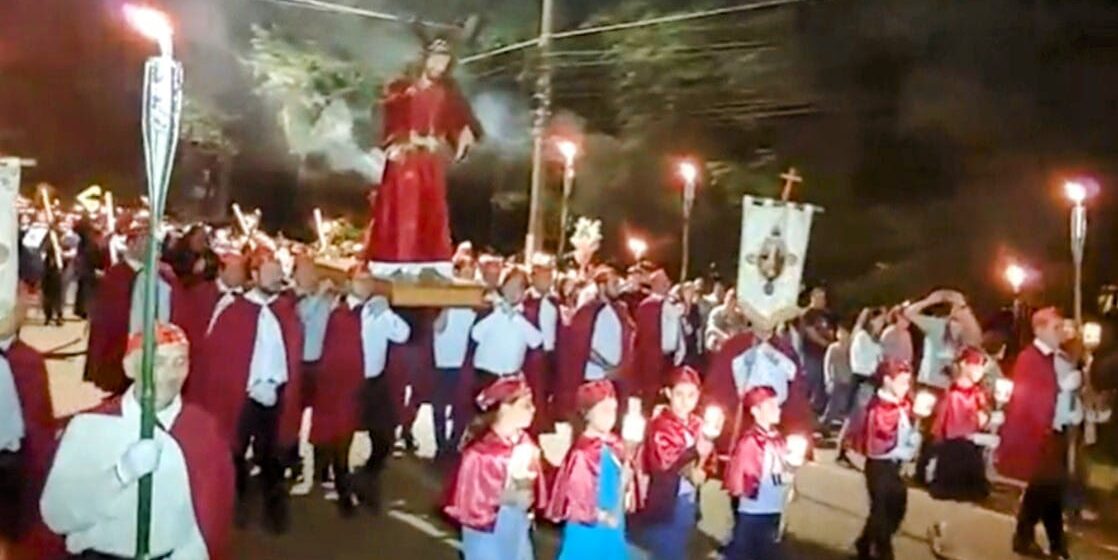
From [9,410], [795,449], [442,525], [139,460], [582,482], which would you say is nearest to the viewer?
[139,460]

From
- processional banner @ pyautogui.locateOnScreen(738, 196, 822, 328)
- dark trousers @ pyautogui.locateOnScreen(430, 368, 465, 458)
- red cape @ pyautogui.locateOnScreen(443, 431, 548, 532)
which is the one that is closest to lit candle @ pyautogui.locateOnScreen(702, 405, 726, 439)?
processional banner @ pyautogui.locateOnScreen(738, 196, 822, 328)

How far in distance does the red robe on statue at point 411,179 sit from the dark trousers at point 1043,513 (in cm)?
214

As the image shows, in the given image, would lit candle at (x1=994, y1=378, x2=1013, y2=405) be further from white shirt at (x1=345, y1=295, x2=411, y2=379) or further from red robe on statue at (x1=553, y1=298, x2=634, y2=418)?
white shirt at (x1=345, y1=295, x2=411, y2=379)

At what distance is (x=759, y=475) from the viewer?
441cm

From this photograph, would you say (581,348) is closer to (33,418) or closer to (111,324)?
(111,324)

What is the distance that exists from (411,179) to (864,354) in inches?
66.4

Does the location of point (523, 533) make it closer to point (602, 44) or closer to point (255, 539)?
point (255, 539)

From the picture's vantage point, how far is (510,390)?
4004 millimetres

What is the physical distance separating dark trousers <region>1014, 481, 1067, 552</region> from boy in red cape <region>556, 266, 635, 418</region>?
1381 mm

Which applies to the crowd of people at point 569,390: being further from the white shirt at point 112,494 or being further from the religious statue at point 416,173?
the white shirt at point 112,494

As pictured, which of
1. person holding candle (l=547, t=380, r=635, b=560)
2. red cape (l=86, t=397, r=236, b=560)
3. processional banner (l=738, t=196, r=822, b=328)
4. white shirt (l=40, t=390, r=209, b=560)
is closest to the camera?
white shirt (l=40, t=390, r=209, b=560)

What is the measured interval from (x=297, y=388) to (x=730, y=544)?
1564 millimetres

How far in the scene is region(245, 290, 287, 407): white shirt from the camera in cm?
491

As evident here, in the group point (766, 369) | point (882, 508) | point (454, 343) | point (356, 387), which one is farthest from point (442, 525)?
point (882, 508)
